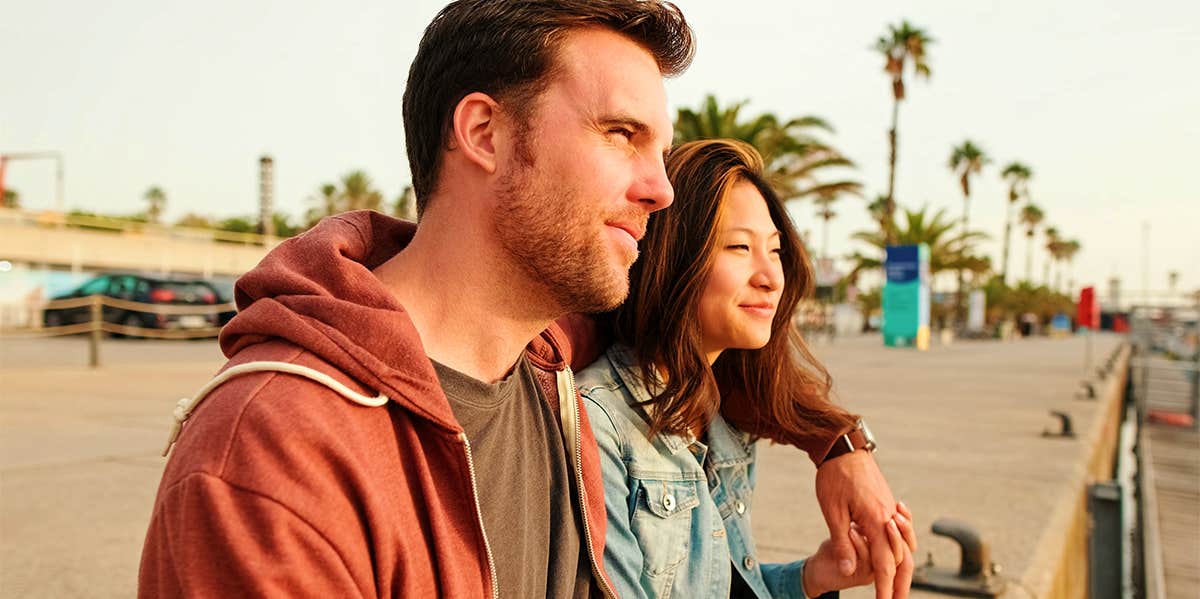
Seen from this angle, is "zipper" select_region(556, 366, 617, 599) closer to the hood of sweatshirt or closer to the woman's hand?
the hood of sweatshirt

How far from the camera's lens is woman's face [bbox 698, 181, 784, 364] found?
2.39 m

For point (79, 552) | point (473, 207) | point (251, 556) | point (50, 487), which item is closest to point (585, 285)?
point (473, 207)

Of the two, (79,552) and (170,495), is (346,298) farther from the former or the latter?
(79,552)

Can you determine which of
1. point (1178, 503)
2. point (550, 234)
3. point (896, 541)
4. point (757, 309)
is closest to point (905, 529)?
point (896, 541)

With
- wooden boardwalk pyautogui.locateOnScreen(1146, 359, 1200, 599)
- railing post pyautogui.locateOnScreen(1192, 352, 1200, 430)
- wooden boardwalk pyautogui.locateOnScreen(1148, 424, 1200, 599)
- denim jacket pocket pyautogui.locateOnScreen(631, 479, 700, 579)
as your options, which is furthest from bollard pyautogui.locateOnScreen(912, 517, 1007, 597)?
railing post pyautogui.locateOnScreen(1192, 352, 1200, 430)

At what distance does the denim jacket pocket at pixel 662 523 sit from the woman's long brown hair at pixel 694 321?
6.3 inches

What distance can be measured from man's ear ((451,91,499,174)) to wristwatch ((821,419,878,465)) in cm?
131

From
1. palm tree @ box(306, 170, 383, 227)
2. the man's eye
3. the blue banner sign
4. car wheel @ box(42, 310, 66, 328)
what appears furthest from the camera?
palm tree @ box(306, 170, 383, 227)

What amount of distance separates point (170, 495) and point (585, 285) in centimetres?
74

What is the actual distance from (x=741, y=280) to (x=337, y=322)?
4.56 feet

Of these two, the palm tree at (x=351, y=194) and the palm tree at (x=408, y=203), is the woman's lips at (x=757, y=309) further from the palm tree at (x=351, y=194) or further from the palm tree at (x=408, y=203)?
the palm tree at (x=351, y=194)

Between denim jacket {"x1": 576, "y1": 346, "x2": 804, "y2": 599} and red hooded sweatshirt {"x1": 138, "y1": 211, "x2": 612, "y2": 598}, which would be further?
denim jacket {"x1": 576, "y1": 346, "x2": 804, "y2": 599}

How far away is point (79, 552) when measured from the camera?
3754 millimetres

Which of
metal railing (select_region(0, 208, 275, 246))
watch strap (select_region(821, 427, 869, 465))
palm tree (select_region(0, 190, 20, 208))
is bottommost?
watch strap (select_region(821, 427, 869, 465))
